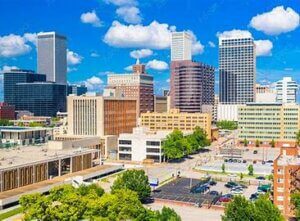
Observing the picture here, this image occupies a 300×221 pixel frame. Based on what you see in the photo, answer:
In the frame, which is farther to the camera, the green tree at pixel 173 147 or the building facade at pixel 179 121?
the building facade at pixel 179 121

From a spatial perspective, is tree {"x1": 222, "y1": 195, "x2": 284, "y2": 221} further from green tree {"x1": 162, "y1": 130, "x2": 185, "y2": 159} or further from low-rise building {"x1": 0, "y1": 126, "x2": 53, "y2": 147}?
low-rise building {"x1": 0, "y1": 126, "x2": 53, "y2": 147}

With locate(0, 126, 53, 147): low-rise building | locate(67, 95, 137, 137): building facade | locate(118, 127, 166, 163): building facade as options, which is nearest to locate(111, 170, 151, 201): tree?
locate(118, 127, 166, 163): building facade

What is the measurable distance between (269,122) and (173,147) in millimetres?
54962

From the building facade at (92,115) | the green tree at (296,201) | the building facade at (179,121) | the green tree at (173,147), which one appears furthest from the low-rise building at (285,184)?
the building facade at (179,121)

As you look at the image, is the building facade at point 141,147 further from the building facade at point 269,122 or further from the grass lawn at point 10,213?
the grass lawn at point 10,213

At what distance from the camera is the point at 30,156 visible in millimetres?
97812

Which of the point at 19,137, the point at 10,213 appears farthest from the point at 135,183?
the point at 19,137

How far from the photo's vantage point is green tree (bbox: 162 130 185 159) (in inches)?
4953

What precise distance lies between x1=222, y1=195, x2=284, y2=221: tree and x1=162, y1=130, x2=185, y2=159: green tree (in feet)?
220

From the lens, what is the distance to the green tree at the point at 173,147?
126m

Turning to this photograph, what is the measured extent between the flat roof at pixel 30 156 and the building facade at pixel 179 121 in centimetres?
7018

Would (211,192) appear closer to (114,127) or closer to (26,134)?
(114,127)

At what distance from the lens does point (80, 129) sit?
144 metres

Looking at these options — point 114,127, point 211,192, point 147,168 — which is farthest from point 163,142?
point 211,192
